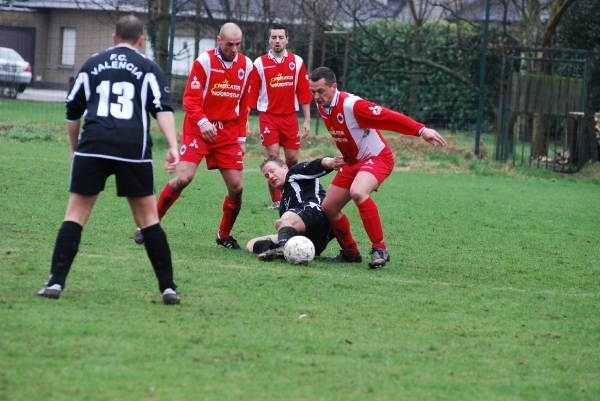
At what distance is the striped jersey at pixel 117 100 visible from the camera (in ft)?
17.5

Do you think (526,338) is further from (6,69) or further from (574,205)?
(6,69)

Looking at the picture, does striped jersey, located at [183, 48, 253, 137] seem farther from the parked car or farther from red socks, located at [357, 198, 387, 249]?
the parked car

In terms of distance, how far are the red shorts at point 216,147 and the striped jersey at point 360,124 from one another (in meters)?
1.06

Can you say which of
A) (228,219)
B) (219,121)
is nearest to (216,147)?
(219,121)

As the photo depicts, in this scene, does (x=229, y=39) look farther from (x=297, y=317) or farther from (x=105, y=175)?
(x=297, y=317)

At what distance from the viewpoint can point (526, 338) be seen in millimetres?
5312

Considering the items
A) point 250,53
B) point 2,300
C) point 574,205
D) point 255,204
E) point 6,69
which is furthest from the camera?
point 250,53

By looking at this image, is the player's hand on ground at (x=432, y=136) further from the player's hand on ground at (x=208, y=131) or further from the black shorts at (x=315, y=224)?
the player's hand on ground at (x=208, y=131)

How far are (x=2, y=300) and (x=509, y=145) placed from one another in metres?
15.3

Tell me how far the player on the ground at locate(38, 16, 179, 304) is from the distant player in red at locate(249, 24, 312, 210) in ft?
17.9

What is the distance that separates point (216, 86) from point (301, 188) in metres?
1.30

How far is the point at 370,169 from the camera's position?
299 inches

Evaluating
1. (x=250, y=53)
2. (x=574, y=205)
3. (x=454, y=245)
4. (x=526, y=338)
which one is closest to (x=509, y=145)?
(x=574, y=205)

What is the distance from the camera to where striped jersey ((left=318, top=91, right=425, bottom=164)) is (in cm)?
737
